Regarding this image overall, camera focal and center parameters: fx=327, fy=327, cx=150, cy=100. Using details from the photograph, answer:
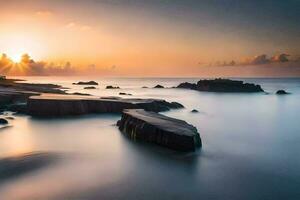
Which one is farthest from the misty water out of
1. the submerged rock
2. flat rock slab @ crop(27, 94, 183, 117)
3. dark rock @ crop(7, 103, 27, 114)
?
dark rock @ crop(7, 103, 27, 114)

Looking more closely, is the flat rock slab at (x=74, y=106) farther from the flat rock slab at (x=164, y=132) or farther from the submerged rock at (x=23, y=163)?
the submerged rock at (x=23, y=163)

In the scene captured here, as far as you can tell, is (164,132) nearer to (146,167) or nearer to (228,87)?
(146,167)

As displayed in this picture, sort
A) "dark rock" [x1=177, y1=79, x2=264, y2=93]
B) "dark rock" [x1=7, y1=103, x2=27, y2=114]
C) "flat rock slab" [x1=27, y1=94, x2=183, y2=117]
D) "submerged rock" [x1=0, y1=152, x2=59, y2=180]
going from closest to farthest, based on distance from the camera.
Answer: "submerged rock" [x1=0, y1=152, x2=59, y2=180], "flat rock slab" [x1=27, y1=94, x2=183, y2=117], "dark rock" [x1=7, y1=103, x2=27, y2=114], "dark rock" [x1=177, y1=79, x2=264, y2=93]

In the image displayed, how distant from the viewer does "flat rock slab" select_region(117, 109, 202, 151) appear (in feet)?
46.1

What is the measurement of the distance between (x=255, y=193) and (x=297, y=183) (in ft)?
6.39

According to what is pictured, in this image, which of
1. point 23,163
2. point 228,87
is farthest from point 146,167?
point 228,87

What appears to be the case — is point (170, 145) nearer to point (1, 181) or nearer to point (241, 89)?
point (1, 181)

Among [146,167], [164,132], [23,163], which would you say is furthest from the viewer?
[164,132]

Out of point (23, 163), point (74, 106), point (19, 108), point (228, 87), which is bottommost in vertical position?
point (23, 163)

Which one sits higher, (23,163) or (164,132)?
(164,132)

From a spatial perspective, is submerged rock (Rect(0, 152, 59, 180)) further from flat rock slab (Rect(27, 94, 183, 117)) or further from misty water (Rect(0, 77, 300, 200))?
flat rock slab (Rect(27, 94, 183, 117))

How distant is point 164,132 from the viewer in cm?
1479

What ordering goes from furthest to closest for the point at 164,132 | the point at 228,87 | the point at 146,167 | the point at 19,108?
1. the point at 228,87
2. the point at 19,108
3. the point at 164,132
4. the point at 146,167

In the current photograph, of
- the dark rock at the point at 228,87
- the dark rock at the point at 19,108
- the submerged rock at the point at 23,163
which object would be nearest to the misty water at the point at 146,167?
the submerged rock at the point at 23,163
